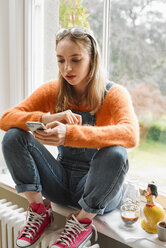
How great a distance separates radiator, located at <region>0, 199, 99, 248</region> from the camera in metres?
1.21

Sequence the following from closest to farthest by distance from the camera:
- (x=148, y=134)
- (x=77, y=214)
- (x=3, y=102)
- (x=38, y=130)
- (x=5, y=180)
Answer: (x=38, y=130) < (x=77, y=214) < (x=148, y=134) < (x=5, y=180) < (x=3, y=102)

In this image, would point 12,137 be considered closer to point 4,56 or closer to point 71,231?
point 71,231

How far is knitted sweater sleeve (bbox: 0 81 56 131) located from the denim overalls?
0.05 m

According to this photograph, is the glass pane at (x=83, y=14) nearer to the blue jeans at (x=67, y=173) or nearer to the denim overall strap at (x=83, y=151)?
the denim overall strap at (x=83, y=151)

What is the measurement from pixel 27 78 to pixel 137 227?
104 centimetres

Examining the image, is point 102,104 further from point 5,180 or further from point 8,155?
point 5,180

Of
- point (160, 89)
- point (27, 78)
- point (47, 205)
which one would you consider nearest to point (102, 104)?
point (160, 89)

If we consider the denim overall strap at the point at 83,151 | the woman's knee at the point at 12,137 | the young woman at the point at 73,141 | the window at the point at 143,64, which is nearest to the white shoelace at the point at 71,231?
the young woman at the point at 73,141

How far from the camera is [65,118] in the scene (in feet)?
3.79

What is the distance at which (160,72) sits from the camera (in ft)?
4.31

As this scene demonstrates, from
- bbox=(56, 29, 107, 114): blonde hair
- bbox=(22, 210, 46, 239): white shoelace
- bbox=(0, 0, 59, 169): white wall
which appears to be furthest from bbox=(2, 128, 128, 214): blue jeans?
bbox=(0, 0, 59, 169): white wall

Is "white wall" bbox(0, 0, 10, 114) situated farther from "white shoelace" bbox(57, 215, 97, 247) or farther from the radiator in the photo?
"white shoelace" bbox(57, 215, 97, 247)

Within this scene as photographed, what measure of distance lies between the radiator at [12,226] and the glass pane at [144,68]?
1.83 ft

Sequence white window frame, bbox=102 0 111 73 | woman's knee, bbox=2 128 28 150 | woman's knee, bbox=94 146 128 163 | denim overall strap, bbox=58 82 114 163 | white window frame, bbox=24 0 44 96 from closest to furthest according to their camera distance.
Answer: woman's knee, bbox=94 146 128 163 < woman's knee, bbox=2 128 28 150 < denim overall strap, bbox=58 82 114 163 < white window frame, bbox=102 0 111 73 < white window frame, bbox=24 0 44 96
